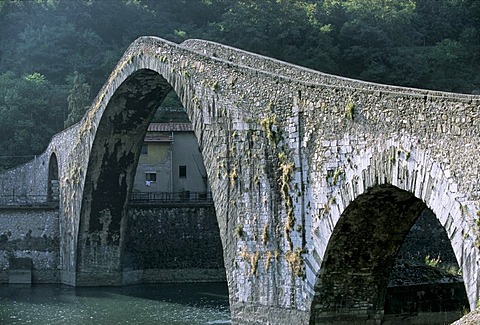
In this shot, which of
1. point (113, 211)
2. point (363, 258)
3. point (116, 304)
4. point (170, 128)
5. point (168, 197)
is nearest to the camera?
point (363, 258)

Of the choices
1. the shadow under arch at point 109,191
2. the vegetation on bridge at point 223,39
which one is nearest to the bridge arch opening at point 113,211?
the shadow under arch at point 109,191

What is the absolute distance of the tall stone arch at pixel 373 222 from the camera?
13.2 m

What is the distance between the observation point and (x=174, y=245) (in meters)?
37.8

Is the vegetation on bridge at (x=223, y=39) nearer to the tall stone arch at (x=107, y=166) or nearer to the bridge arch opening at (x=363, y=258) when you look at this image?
the tall stone arch at (x=107, y=166)

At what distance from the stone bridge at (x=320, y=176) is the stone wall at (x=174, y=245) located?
548 inches

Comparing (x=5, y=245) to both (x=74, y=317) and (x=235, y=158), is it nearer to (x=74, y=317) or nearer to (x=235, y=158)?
(x=74, y=317)

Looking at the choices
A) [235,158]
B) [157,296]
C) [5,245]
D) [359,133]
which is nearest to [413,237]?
[157,296]

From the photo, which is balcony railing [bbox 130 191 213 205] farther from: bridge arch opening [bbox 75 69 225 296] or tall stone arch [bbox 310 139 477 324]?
tall stone arch [bbox 310 139 477 324]

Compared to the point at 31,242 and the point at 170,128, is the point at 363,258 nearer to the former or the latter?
the point at 31,242

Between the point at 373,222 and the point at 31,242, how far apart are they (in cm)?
2352

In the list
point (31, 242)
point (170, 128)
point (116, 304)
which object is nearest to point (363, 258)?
point (116, 304)

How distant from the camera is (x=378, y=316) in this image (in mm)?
17953

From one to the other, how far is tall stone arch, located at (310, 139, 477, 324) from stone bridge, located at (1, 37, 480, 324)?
0.02 metres

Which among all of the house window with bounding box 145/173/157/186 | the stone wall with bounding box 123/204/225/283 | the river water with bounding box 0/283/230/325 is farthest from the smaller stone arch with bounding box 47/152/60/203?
the river water with bounding box 0/283/230/325
